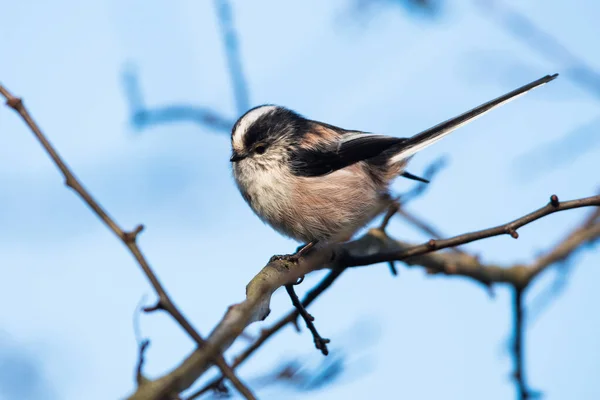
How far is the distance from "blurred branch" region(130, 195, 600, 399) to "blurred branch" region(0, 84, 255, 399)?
66 millimetres

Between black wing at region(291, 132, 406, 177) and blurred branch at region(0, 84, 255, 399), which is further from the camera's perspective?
black wing at region(291, 132, 406, 177)

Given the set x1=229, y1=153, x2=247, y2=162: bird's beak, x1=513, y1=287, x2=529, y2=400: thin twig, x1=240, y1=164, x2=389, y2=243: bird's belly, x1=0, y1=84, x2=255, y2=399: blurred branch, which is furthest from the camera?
x1=229, y1=153, x2=247, y2=162: bird's beak

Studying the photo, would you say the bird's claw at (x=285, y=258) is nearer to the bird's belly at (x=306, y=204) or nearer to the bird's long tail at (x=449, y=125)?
the bird's belly at (x=306, y=204)

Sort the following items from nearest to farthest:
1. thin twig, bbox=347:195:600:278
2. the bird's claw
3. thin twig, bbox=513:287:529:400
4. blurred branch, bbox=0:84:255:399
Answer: blurred branch, bbox=0:84:255:399
thin twig, bbox=347:195:600:278
thin twig, bbox=513:287:529:400
the bird's claw

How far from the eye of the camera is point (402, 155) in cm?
468

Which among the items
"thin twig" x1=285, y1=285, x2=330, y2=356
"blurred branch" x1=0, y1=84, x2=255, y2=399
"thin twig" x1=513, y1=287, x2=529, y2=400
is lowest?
"thin twig" x1=513, y1=287, x2=529, y2=400

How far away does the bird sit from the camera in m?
4.39

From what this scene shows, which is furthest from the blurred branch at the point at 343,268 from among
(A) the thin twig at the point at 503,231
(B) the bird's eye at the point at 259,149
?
(B) the bird's eye at the point at 259,149

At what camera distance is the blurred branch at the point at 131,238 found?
185cm

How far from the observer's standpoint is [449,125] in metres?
4.27

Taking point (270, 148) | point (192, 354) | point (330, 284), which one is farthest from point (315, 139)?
point (192, 354)

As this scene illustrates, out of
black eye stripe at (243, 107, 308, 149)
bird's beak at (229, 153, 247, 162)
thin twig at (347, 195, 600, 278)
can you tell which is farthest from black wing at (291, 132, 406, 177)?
thin twig at (347, 195, 600, 278)

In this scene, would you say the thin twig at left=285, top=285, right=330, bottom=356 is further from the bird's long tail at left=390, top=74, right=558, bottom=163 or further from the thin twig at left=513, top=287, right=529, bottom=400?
the bird's long tail at left=390, top=74, right=558, bottom=163

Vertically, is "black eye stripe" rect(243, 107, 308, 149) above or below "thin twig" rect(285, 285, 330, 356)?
above
